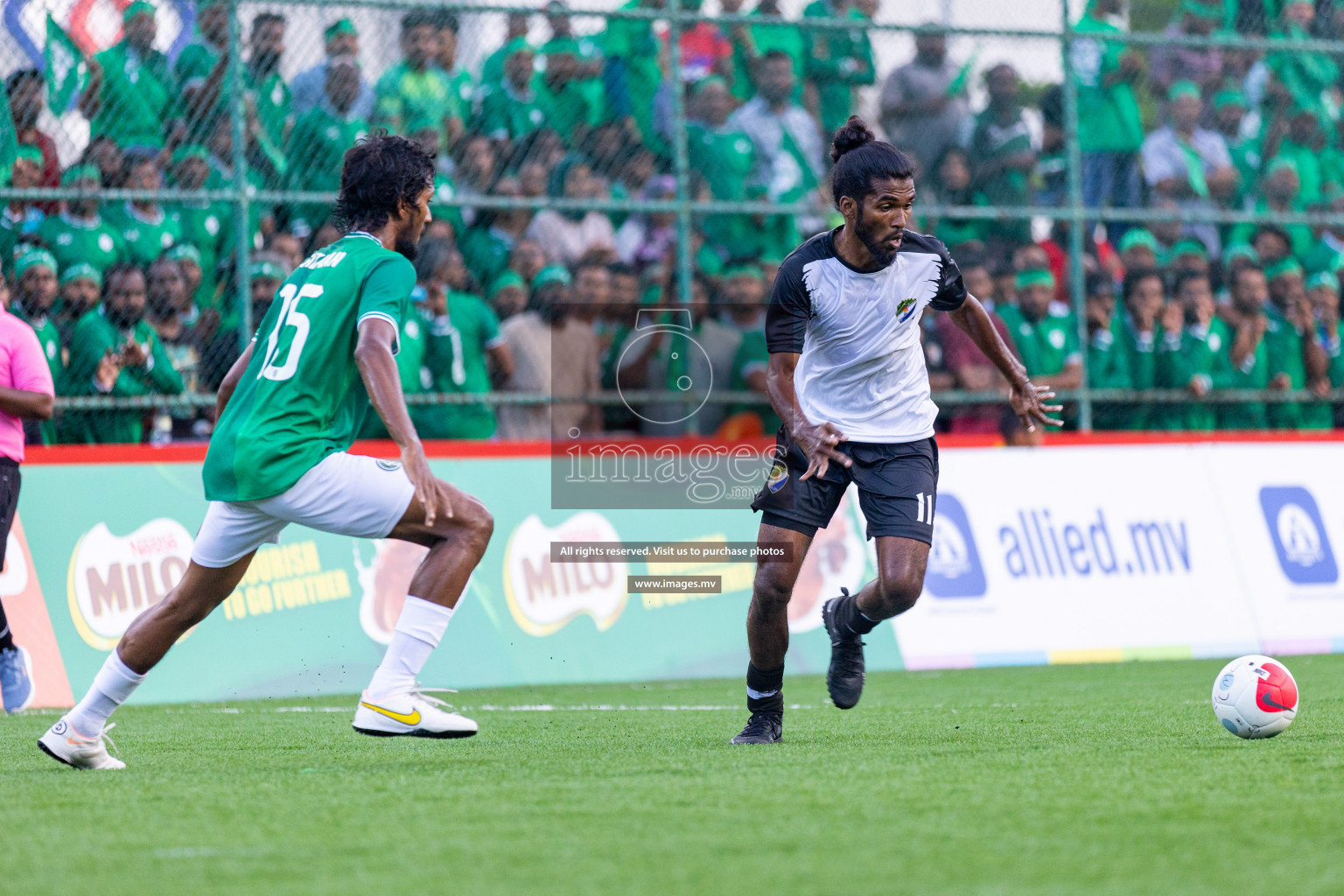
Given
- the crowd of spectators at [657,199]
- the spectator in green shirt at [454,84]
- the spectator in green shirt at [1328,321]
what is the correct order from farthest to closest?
the spectator in green shirt at [1328,321], the spectator in green shirt at [454,84], the crowd of spectators at [657,199]

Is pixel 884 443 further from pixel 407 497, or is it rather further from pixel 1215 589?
pixel 1215 589

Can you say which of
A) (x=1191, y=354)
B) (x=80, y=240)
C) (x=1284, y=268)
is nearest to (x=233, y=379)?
(x=80, y=240)

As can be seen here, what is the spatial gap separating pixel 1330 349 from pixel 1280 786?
9.67m

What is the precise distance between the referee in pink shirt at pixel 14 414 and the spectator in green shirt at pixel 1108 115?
8.12 m

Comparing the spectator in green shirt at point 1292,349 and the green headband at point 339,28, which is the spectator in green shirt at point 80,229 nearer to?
the green headband at point 339,28

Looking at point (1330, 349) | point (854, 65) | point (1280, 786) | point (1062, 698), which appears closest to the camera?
point (1280, 786)

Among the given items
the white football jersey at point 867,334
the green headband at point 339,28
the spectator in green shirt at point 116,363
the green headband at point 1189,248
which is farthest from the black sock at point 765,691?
the green headband at point 1189,248

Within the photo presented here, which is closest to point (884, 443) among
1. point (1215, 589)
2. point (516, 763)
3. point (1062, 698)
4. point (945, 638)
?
point (516, 763)

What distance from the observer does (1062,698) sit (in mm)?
8656

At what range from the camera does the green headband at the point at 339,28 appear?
11.1 meters

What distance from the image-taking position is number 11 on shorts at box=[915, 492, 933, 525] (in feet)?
21.7

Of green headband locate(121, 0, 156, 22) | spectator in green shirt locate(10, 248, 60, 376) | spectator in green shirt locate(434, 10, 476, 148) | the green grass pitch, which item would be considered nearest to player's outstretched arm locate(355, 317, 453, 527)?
the green grass pitch

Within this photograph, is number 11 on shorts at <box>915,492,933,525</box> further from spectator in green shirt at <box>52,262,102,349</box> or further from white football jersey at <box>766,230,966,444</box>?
spectator in green shirt at <box>52,262,102,349</box>

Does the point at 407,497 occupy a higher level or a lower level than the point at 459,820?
higher
